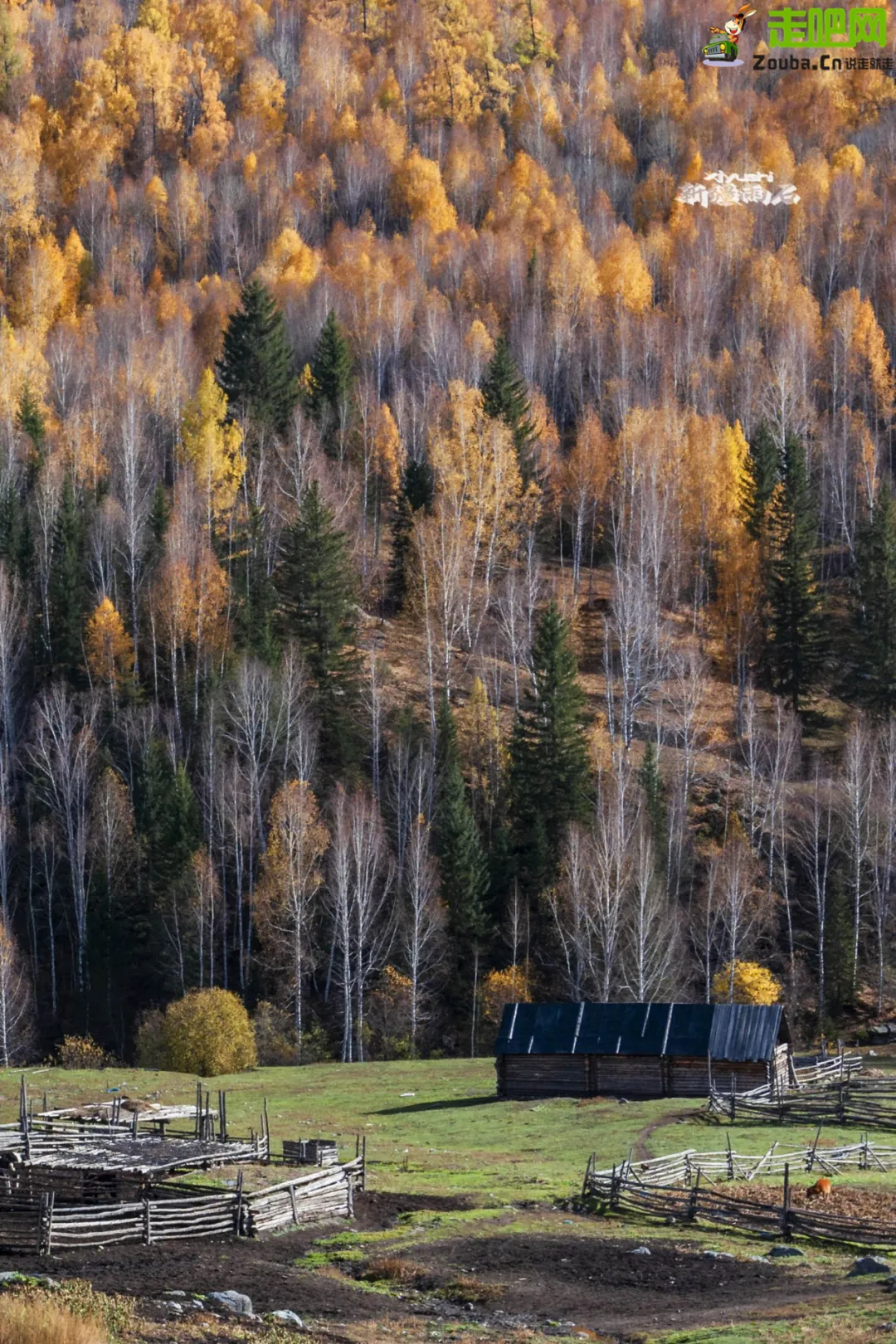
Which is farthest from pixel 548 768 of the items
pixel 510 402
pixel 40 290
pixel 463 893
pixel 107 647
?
pixel 40 290

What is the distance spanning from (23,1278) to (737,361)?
112352 mm

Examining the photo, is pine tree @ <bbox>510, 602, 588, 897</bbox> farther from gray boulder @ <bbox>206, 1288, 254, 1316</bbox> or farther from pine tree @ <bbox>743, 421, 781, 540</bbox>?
gray boulder @ <bbox>206, 1288, 254, 1316</bbox>

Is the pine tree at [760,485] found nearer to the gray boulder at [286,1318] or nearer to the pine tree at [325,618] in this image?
the pine tree at [325,618]

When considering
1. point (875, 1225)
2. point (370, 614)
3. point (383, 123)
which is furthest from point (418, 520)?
point (383, 123)

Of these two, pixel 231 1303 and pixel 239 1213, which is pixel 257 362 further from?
pixel 231 1303

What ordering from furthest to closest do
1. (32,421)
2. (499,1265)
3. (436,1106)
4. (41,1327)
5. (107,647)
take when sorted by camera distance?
1. (32,421)
2. (107,647)
3. (436,1106)
4. (499,1265)
5. (41,1327)

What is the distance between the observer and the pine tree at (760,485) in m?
102

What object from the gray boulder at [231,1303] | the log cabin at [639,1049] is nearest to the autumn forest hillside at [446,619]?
the log cabin at [639,1049]

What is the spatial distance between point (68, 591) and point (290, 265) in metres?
63.6

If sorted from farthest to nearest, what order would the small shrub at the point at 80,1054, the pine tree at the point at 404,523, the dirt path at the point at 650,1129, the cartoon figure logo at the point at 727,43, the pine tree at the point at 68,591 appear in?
the cartoon figure logo at the point at 727,43, the pine tree at the point at 404,523, the pine tree at the point at 68,591, the small shrub at the point at 80,1054, the dirt path at the point at 650,1129

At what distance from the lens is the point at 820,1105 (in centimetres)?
4922

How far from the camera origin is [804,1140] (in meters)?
44.0

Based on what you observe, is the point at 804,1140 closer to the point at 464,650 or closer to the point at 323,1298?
the point at 323,1298
